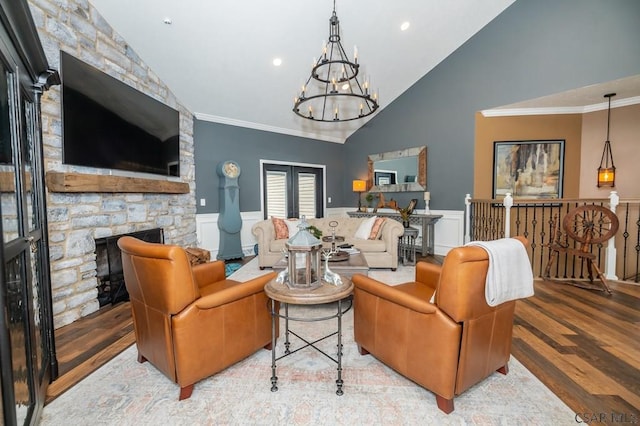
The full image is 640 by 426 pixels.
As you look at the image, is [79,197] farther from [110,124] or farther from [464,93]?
[464,93]

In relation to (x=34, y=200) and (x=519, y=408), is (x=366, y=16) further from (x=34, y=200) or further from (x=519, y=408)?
(x=519, y=408)

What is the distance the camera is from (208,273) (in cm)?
238

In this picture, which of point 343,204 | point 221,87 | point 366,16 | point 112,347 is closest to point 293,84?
point 221,87

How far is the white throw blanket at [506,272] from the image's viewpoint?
4.86 ft

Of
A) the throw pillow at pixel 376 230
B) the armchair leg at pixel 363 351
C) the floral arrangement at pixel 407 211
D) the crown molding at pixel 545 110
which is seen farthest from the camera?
the floral arrangement at pixel 407 211

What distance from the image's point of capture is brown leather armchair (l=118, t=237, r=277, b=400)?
1.59m

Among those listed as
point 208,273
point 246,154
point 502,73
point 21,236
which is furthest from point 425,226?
point 21,236

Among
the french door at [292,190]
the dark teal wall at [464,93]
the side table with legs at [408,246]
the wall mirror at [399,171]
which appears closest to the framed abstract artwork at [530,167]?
the dark teal wall at [464,93]

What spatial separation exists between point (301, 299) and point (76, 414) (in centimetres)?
140

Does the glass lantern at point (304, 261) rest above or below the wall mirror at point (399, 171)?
below

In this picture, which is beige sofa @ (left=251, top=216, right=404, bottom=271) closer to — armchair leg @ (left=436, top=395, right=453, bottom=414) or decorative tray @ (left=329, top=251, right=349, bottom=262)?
decorative tray @ (left=329, top=251, right=349, bottom=262)

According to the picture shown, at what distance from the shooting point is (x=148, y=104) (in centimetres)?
375

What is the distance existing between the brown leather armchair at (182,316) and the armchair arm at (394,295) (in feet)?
2.38

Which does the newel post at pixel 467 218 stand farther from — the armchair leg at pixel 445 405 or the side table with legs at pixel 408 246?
the armchair leg at pixel 445 405
